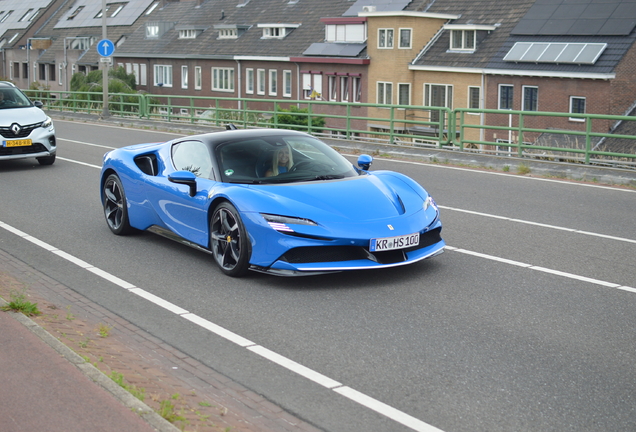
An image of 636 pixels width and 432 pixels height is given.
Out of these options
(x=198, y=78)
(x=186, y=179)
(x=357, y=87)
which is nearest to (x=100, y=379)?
(x=186, y=179)

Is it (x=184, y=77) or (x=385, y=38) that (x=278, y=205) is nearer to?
(x=385, y=38)

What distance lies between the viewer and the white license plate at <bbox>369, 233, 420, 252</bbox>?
731 centimetres

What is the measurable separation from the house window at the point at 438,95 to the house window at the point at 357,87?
5.81 m

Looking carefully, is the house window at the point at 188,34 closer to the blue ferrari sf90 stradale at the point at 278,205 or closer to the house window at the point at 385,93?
the house window at the point at 385,93

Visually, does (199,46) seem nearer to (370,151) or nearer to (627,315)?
(370,151)

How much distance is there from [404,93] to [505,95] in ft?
25.7

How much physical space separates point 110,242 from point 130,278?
1811 mm

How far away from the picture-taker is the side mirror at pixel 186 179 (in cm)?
829

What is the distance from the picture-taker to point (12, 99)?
1767cm

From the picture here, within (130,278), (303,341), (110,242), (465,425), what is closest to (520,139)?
(110,242)

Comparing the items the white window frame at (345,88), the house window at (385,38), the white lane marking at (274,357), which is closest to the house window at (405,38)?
the house window at (385,38)

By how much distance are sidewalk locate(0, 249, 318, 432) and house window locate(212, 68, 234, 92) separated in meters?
60.0

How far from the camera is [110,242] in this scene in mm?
9742

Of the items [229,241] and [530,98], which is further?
[530,98]
